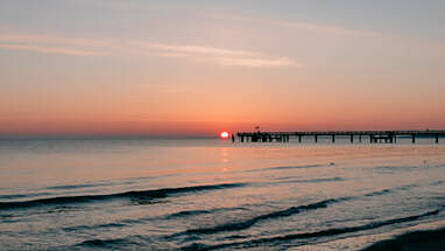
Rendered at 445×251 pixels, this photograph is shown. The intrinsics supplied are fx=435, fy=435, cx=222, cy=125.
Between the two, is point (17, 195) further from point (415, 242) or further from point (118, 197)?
point (415, 242)

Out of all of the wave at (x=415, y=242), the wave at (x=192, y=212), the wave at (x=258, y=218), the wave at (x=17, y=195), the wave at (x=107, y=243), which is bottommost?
the wave at (x=17, y=195)

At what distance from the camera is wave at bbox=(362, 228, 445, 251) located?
32.1ft

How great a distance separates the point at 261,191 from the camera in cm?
2059

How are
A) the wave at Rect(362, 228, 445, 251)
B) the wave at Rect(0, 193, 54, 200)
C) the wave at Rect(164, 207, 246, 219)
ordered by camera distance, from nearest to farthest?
1. the wave at Rect(362, 228, 445, 251)
2. the wave at Rect(164, 207, 246, 219)
3. the wave at Rect(0, 193, 54, 200)

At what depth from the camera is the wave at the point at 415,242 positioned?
9781mm

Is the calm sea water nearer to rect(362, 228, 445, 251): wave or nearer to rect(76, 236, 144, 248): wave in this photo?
rect(76, 236, 144, 248): wave

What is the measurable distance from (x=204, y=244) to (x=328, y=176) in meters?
18.8

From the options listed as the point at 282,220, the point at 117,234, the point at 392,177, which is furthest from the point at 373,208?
the point at 392,177

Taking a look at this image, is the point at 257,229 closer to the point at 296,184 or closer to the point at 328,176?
the point at 296,184

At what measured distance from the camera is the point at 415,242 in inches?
402

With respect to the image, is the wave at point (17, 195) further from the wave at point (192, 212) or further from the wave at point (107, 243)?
the wave at point (107, 243)

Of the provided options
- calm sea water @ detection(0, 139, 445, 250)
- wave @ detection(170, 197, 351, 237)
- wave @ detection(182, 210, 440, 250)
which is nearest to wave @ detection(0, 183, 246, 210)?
calm sea water @ detection(0, 139, 445, 250)

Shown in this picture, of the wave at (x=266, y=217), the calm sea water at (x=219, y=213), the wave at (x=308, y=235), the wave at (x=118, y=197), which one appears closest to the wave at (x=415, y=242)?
the calm sea water at (x=219, y=213)

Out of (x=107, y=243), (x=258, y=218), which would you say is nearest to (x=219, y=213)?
(x=258, y=218)
